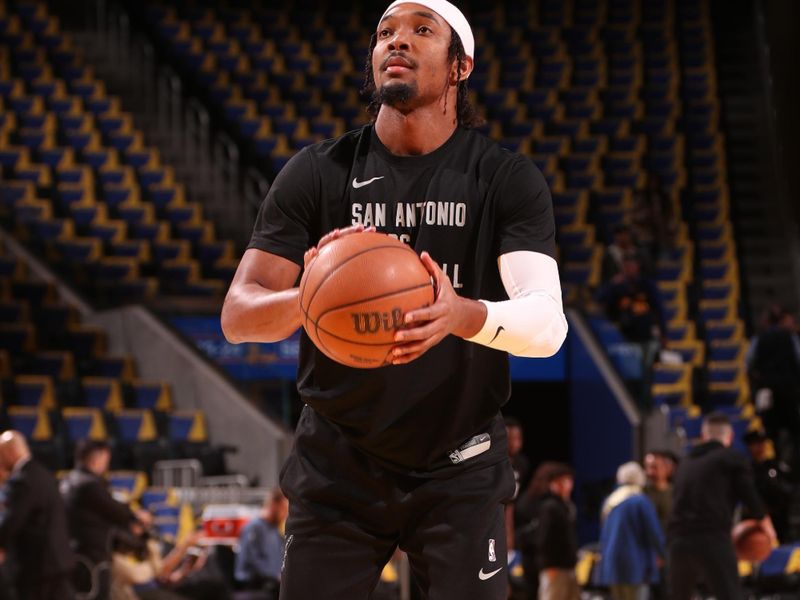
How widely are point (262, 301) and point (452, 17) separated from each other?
2.57 feet

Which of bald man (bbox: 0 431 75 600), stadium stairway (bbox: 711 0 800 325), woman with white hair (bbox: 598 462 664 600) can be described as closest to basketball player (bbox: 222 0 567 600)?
bald man (bbox: 0 431 75 600)

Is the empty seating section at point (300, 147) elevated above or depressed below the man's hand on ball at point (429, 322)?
above

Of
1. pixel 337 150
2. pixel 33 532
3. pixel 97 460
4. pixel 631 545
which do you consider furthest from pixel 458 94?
pixel 631 545

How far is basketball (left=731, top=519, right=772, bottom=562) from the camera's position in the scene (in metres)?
9.12

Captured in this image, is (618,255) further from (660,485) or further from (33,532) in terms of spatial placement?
(33,532)

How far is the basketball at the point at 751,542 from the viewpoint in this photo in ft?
29.9

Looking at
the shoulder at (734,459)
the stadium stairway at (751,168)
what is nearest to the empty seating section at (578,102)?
the stadium stairway at (751,168)

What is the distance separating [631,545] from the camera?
32.7ft

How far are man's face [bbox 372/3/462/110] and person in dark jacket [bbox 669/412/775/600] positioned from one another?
6245 millimetres

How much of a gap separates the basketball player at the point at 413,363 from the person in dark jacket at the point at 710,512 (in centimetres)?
604

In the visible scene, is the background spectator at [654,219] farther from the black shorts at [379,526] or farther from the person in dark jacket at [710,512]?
the black shorts at [379,526]

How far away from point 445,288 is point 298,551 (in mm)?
777

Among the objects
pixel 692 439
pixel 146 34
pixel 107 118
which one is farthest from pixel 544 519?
pixel 146 34

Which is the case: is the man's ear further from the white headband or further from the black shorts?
the black shorts
